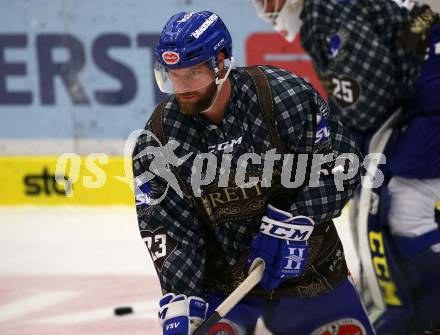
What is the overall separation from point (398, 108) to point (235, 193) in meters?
1.08

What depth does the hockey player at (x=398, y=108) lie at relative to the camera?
333cm

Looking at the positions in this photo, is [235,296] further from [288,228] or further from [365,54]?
[365,54]

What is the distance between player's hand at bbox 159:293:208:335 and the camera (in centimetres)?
248

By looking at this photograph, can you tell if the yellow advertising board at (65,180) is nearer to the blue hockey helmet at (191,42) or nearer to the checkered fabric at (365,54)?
the checkered fabric at (365,54)

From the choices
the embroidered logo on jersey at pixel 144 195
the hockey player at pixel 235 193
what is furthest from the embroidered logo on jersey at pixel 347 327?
the embroidered logo on jersey at pixel 144 195

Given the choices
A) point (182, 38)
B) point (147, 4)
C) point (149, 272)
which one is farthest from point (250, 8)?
point (182, 38)

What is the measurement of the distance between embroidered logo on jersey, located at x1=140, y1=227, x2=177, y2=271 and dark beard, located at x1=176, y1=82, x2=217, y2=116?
33cm

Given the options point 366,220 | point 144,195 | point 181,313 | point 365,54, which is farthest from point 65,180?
point 181,313

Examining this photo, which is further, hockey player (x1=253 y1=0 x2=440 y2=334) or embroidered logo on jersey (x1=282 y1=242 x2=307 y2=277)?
hockey player (x1=253 y1=0 x2=440 y2=334)

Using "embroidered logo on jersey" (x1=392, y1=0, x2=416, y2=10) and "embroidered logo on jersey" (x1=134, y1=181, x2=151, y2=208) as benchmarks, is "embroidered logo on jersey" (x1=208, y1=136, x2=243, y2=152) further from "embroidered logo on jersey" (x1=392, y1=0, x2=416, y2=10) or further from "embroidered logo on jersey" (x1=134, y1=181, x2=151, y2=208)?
"embroidered logo on jersey" (x1=392, y1=0, x2=416, y2=10)

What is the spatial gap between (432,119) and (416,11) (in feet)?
1.23

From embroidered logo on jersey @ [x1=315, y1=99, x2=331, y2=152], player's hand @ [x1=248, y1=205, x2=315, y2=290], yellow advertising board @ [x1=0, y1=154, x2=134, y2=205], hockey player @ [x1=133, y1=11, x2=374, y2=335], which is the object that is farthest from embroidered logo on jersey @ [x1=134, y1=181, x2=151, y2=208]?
yellow advertising board @ [x1=0, y1=154, x2=134, y2=205]

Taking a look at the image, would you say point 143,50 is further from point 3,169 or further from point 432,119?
point 432,119

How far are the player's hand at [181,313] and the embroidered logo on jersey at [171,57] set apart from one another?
1.94ft
